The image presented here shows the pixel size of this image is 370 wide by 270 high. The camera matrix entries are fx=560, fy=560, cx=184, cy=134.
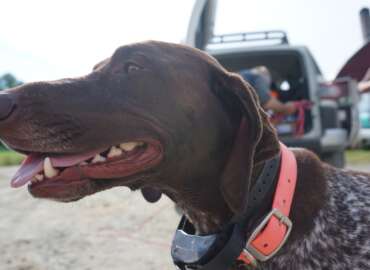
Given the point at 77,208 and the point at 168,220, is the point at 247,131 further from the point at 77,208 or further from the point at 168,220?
the point at 77,208

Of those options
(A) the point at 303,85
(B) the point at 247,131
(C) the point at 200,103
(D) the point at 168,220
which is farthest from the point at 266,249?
(A) the point at 303,85

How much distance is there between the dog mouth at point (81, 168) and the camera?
8.43 ft

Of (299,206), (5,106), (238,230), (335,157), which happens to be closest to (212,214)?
(238,230)

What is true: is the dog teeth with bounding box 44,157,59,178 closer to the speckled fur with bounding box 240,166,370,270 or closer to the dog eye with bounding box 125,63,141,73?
the dog eye with bounding box 125,63,141,73

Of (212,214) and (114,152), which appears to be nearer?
(114,152)

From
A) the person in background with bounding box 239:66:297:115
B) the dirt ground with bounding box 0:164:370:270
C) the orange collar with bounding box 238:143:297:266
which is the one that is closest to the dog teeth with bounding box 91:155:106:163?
the orange collar with bounding box 238:143:297:266

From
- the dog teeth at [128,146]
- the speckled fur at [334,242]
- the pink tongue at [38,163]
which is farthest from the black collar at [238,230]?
the pink tongue at [38,163]

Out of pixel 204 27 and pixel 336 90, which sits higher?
pixel 204 27

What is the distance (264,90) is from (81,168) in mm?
4872

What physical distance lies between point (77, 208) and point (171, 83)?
5132 millimetres

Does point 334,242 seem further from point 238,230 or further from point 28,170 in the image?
point 28,170

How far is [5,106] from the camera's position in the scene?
2.42 m

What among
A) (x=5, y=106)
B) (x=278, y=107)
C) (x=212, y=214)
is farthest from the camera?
(x=278, y=107)

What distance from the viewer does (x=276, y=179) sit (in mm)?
2811
